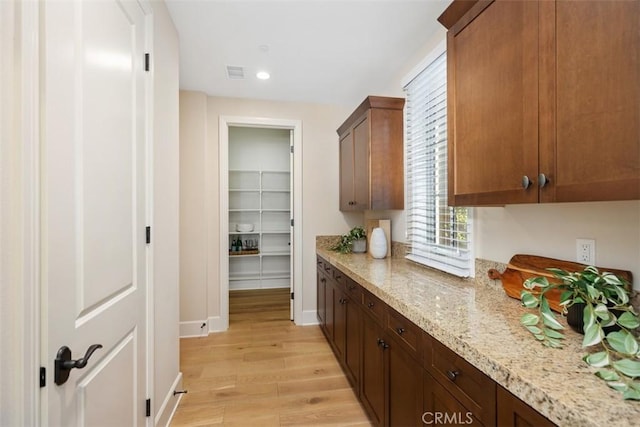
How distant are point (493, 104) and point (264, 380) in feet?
8.11

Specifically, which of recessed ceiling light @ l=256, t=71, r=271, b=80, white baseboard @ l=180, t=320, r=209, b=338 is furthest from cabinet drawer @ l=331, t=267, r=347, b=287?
recessed ceiling light @ l=256, t=71, r=271, b=80

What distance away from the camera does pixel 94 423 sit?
40.9 inches

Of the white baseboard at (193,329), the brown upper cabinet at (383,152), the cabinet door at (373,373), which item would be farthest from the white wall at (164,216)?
the brown upper cabinet at (383,152)

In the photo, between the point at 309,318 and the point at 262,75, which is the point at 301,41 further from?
the point at 309,318

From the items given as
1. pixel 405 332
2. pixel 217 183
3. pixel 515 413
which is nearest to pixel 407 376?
pixel 405 332

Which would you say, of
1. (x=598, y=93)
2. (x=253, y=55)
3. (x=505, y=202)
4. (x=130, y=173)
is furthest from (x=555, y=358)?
(x=253, y=55)

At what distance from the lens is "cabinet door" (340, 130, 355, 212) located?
3.17 meters

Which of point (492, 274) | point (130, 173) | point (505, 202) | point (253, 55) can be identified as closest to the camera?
point (505, 202)

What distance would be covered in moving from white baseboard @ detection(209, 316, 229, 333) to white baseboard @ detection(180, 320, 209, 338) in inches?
3.9

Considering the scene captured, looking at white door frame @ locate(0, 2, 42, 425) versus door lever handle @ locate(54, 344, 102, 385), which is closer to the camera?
white door frame @ locate(0, 2, 42, 425)

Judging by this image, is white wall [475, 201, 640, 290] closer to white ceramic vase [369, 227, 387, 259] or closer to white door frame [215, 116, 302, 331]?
white ceramic vase [369, 227, 387, 259]

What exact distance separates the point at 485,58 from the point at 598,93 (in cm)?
57

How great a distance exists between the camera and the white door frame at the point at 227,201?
134 inches

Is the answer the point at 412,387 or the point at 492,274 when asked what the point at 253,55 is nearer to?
the point at 492,274
